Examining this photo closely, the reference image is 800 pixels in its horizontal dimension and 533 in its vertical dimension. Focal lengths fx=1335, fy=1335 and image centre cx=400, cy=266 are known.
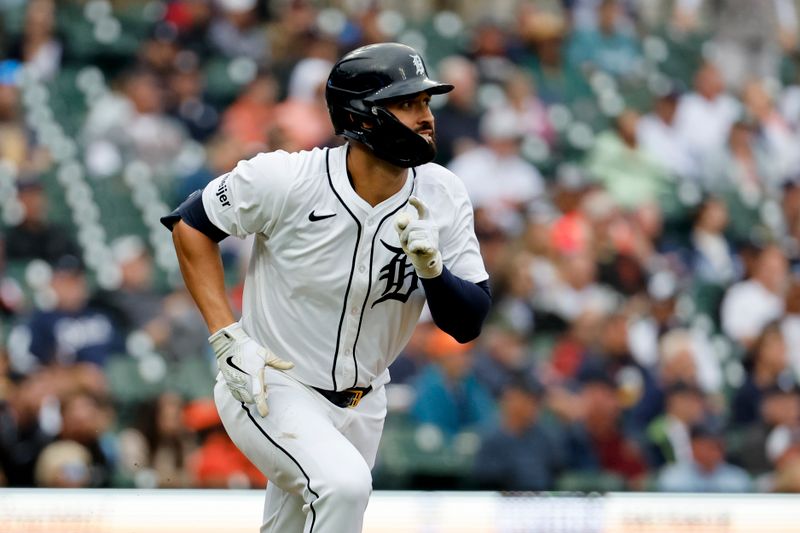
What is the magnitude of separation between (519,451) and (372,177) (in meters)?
3.84

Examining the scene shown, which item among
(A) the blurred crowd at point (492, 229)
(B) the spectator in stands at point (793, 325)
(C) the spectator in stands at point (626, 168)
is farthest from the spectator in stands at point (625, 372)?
(C) the spectator in stands at point (626, 168)

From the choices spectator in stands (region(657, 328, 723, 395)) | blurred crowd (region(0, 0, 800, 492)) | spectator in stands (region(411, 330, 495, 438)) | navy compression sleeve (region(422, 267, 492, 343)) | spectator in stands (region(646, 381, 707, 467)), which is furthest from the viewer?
spectator in stands (region(657, 328, 723, 395))

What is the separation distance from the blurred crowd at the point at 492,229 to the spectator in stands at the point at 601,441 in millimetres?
15

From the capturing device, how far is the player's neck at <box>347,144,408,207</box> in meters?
4.07

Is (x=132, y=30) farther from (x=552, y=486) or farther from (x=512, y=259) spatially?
(x=552, y=486)

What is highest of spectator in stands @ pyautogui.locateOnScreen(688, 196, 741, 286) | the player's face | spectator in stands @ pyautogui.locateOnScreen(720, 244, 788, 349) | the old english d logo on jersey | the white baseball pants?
the player's face

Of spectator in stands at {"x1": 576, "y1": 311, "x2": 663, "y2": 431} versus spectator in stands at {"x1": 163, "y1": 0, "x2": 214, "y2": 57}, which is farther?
spectator in stands at {"x1": 163, "y1": 0, "x2": 214, "y2": 57}

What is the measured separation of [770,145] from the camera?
1088 cm

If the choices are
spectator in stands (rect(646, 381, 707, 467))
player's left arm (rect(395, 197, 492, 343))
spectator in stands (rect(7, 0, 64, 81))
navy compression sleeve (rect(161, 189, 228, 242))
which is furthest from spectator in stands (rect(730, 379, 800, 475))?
spectator in stands (rect(7, 0, 64, 81))

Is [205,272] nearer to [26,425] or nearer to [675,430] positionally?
[26,425]

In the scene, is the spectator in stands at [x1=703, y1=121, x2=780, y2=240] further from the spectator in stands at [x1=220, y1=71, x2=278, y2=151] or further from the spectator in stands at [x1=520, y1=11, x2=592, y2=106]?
the spectator in stands at [x1=220, y1=71, x2=278, y2=151]

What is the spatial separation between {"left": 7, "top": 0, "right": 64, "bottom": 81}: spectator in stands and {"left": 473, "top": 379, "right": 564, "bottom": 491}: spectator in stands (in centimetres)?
452

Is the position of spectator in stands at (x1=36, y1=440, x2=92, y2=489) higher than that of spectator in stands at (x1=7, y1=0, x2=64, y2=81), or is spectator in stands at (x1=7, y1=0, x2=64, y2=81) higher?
spectator in stands at (x1=7, y1=0, x2=64, y2=81)

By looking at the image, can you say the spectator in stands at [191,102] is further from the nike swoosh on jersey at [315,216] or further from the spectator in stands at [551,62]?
the nike swoosh on jersey at [315,216]
